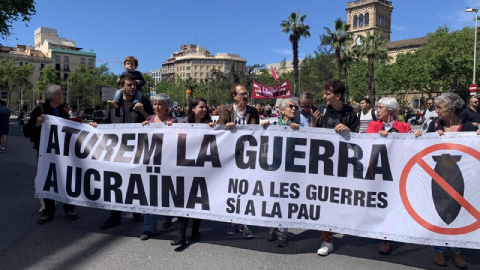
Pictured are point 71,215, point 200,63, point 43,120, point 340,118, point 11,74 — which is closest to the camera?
point 340,118

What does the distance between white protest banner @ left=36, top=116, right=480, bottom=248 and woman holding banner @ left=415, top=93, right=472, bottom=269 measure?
0.04ft

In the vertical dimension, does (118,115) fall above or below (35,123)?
above

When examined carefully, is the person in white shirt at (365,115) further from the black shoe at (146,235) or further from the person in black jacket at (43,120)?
the person in black jacket at (43,120)

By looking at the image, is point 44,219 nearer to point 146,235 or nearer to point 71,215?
point 71,215

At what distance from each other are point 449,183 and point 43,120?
467cm

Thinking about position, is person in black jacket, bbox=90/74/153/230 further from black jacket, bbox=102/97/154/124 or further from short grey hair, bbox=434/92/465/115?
short grey hair, bbox=434/92/465/115

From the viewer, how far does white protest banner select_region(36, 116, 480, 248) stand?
3631 mm

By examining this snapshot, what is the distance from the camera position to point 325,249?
4039 mm

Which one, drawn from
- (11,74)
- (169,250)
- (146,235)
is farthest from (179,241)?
(11,74)

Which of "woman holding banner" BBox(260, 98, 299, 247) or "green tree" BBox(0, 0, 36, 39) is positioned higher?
"green tree" BBox(0, 0, 36, 39)

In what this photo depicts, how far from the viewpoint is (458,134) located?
3.65 meters

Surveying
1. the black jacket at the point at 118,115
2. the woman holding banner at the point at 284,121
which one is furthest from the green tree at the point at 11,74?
the woman holding banner at the point at 284,121

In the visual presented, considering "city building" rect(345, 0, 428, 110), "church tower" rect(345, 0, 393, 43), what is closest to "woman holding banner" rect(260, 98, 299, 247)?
"city building" rect(345, 0, 428, 110)

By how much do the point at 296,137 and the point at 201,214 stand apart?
52.5 inches
